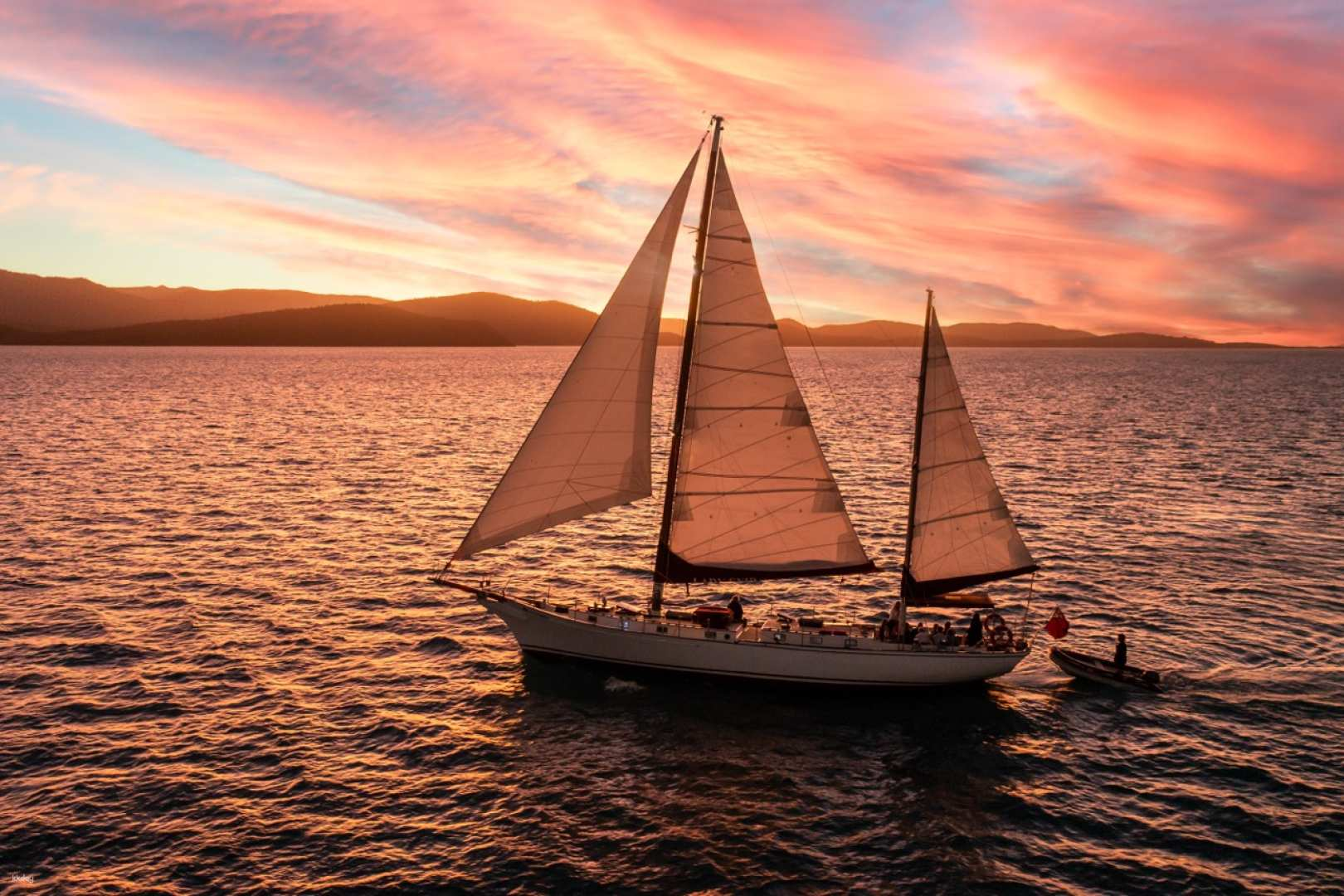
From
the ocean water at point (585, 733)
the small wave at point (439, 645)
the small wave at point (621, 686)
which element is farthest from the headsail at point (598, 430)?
the small wave at point (439, 645)

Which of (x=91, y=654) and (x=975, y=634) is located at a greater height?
(x=975, y=634)

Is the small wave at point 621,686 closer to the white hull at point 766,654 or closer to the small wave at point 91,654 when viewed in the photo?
the white hull at point 766,654

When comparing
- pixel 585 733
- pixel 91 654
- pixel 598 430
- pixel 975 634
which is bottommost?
pixel 91 654

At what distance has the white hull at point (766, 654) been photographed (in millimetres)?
30500

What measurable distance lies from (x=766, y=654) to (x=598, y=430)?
9.97 meters

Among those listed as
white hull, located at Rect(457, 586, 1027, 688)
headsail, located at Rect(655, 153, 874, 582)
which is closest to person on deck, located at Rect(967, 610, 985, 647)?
white hull, located at Rect(457, 586, 1027, 688)

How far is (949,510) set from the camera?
3225 centimetres

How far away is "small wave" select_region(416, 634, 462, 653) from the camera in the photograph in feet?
116

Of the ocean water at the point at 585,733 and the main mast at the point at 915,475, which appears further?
the main mast at the point at 915,475

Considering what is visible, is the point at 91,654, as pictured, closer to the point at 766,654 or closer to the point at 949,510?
the point at 766,654

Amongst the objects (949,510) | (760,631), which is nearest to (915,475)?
(949,510)

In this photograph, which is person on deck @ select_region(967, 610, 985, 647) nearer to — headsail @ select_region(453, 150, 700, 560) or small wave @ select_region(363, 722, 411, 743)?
headsail @ select_region(453, 150, 700, 560)

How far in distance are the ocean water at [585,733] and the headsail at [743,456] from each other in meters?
5.09

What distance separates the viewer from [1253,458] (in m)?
84.2
